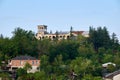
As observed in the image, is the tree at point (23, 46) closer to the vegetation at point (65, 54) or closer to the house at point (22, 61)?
the vegetation at point (65, 54)

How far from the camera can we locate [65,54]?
1176 inches

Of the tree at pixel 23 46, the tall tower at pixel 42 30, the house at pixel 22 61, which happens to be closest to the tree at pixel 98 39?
the tree at pixel 23 46

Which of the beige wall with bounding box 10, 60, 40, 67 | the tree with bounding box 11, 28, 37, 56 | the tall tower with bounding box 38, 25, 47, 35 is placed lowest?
the beige wall with bounding box 10, 60, 40, 67

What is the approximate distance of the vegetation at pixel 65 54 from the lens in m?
23.1

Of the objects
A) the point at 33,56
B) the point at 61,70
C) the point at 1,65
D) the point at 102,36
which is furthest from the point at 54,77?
the point at 102,36

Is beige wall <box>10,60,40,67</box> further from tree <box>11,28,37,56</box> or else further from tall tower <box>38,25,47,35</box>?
tall tower <box>38,25,47,35</box>

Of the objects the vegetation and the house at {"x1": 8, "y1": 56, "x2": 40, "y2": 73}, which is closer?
the vegetation

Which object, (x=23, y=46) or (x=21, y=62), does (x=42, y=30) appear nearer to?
(x=23, y=46)

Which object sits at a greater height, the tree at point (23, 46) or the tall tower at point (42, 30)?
the tall tower at point (42, 30)

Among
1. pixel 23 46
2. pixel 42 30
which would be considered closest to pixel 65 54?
pixel 23 46

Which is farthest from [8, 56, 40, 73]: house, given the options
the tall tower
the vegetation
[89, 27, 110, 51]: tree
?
the tall tower

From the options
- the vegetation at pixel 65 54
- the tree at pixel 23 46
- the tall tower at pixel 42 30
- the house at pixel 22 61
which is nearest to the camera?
the vegetation at pixel 65 54

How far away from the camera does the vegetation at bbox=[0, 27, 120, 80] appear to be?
23094mm

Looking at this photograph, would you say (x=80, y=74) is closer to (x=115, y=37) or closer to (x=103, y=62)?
(x=103, y=62)
